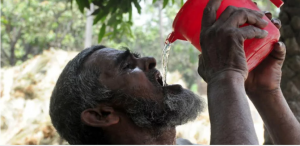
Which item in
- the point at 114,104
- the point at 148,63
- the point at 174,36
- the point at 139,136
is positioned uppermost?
the point at 174,36

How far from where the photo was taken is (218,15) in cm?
146

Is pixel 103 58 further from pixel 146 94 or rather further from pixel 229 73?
pixel 229 73

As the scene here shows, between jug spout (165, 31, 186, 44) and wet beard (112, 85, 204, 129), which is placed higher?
jug spout (165, 31, 186, 44)

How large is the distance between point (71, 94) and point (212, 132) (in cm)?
72

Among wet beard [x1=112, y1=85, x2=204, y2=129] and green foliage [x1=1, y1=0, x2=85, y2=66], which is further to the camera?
green foliage [x1=1, y1=0, x2=85, y2=66]

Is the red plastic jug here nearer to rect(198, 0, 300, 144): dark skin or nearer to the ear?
rect(198, 0, 300, 144): dark skin

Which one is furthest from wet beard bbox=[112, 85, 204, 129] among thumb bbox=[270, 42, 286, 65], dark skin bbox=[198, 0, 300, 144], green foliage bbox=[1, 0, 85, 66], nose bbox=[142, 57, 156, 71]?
green foliage bbox=[1, 0, 85, 66]

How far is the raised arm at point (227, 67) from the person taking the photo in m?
1.26

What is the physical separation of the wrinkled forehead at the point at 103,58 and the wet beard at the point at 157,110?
19cm

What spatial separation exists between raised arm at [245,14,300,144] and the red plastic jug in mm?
178

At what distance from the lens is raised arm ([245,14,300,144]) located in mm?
1726

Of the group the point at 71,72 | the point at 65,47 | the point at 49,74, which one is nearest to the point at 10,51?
the point at 65,47

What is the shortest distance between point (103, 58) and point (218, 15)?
63 centimetres

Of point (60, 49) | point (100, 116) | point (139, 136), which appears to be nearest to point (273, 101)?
point (139, 136)
